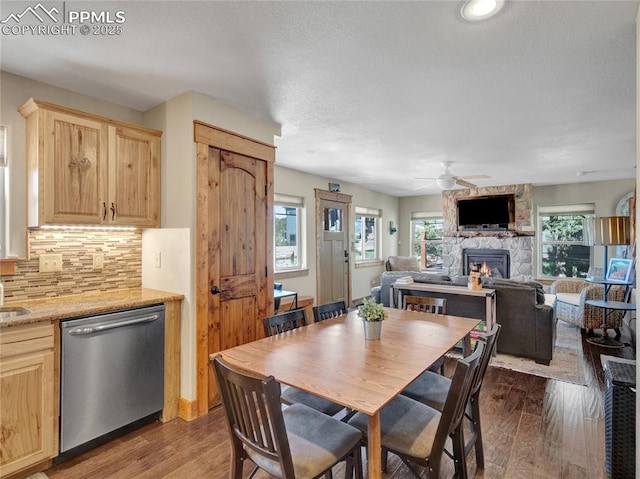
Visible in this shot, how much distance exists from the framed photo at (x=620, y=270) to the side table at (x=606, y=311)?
0.51 m

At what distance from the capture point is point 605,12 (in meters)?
1.68

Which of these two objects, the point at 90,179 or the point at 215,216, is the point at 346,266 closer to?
the point at 215,216

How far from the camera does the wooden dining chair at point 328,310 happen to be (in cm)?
252

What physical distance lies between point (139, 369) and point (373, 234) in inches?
245

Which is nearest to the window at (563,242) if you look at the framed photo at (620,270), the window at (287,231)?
the framed photo at (620,270)

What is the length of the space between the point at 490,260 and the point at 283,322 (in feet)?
20.8

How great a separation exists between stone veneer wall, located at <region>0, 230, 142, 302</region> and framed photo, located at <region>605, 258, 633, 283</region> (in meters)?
5.85

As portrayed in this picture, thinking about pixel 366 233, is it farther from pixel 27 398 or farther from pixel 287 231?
pixel 27 398

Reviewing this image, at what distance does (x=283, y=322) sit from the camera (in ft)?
7.42

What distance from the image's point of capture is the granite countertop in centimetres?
194

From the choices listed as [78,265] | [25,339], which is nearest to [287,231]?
[78,265]

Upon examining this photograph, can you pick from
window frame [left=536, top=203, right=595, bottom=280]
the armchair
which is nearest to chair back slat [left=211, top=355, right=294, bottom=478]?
the armchair

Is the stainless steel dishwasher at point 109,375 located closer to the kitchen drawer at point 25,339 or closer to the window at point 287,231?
the kitchen drawer at point 25,339

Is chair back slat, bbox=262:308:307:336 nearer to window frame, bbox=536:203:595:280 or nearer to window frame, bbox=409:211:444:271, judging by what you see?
window frame, bbox=409:211:444:271
